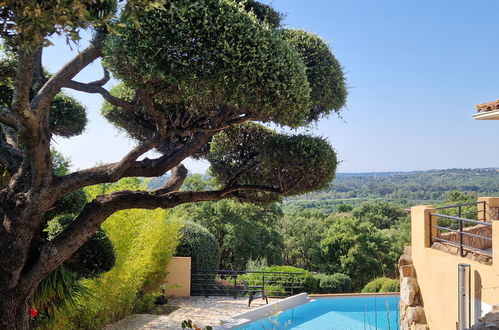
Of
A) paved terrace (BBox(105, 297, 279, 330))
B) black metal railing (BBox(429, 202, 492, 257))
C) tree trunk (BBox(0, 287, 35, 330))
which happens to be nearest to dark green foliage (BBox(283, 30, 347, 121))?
black metal railing (BBox(429, 202, 492, 257))

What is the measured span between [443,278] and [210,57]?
13.7ft

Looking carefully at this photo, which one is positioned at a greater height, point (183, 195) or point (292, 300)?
point (183, 195)

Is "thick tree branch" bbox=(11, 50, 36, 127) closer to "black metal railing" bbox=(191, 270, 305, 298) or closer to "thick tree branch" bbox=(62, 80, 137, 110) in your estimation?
"thick tree branch" bbox=(62, 80, 137, 110)

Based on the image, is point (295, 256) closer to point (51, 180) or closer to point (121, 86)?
point (121, 86)

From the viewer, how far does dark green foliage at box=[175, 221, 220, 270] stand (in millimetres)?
12359

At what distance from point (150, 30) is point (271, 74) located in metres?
1.45

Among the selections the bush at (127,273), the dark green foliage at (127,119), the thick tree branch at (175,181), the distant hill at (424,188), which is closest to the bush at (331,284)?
the bush at (127,273)

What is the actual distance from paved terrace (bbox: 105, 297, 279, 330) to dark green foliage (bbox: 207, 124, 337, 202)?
3495 mm

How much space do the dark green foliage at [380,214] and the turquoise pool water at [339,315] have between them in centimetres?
1851

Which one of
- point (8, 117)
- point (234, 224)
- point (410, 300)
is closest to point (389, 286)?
point (410, 300)

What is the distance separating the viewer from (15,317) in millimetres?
5121

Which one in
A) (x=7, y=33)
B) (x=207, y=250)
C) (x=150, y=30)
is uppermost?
(x=150, y=30)

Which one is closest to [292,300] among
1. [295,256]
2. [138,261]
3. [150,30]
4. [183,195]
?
[138,261]

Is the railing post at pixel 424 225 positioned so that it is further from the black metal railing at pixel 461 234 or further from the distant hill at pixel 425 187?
the distant hill at pixel 425 187
